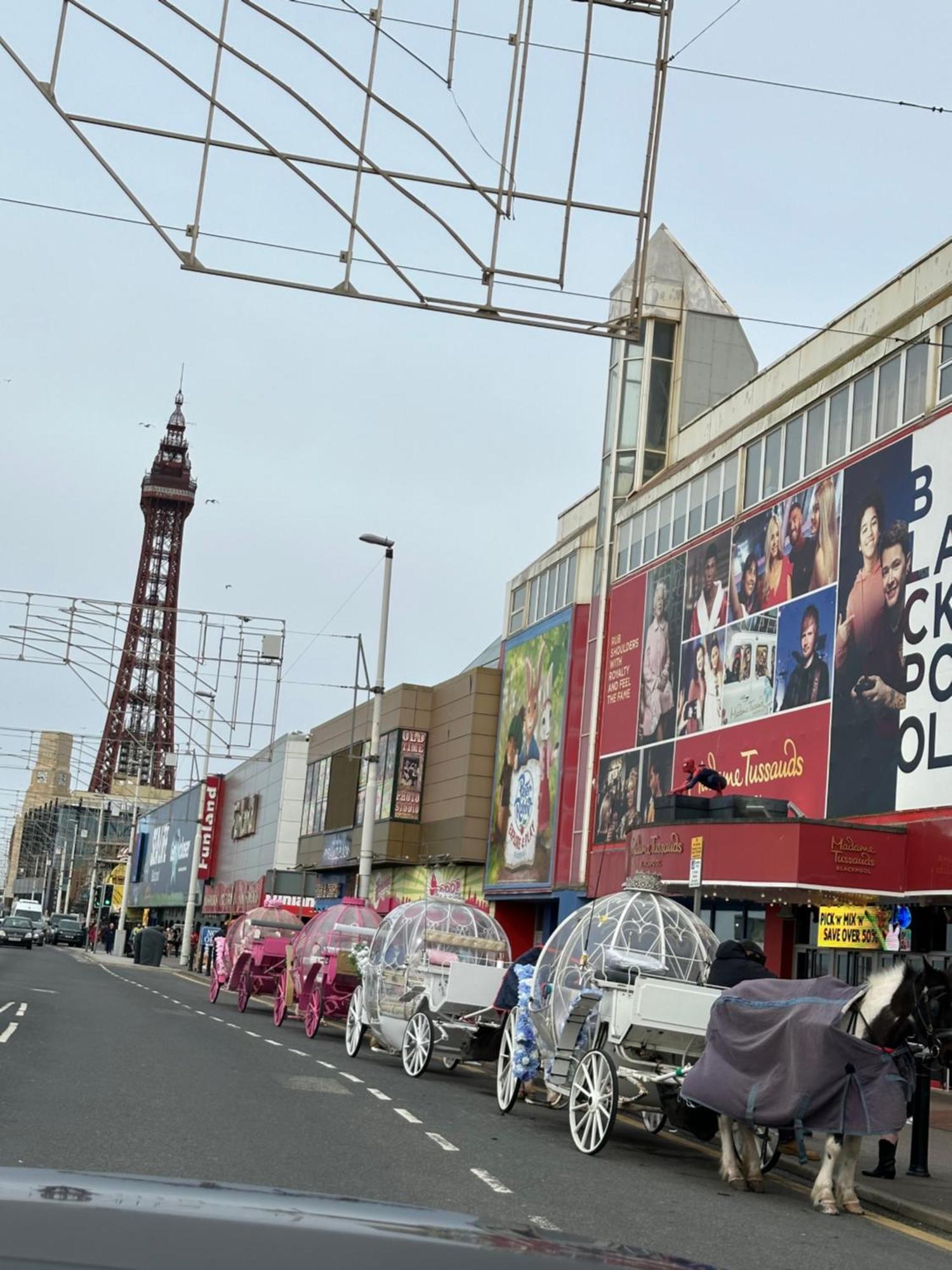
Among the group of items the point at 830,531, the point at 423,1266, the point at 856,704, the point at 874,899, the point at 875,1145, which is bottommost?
the point at 875,1145

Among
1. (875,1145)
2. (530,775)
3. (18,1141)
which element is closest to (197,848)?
(530,775)

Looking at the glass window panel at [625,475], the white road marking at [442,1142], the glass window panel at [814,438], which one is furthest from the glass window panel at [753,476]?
the white road marking at [442,1142]

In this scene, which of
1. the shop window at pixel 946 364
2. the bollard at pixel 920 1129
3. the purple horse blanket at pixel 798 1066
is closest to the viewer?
the purple horse blanket at pixel 798 1066

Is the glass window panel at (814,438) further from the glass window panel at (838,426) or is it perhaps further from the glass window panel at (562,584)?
the glass window panel at (562,584)

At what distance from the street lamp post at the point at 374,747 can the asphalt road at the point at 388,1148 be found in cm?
1331

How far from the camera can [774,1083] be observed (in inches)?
459

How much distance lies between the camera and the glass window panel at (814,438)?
28.7m

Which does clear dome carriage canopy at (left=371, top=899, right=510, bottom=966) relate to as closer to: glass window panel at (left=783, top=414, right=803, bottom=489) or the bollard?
the bollard

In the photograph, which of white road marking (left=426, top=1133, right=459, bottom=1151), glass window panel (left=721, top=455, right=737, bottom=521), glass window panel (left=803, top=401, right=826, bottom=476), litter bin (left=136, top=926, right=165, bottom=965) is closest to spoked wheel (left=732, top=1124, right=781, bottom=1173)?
white road marking (left=426, top=1133, right=459, bottom=1151)

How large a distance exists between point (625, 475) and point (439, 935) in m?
21.2

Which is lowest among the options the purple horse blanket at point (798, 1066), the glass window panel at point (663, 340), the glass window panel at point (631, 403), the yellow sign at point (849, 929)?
the purple horse blanket at point (798, 1066)

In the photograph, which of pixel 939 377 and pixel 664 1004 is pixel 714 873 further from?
pixel 664 1004

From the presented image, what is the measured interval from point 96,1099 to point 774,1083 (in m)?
5.91

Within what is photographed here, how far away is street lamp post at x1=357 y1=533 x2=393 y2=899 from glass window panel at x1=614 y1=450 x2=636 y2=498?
5565mm
